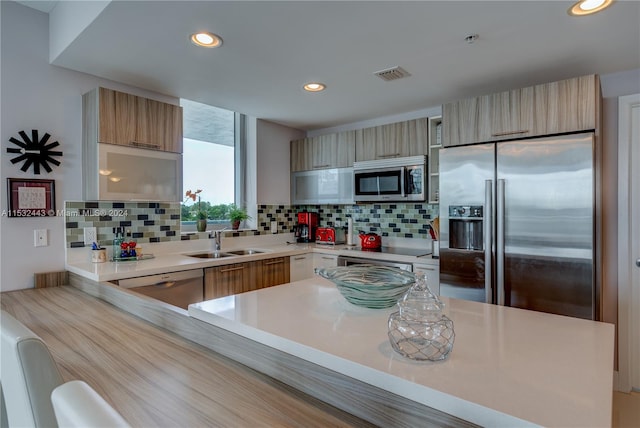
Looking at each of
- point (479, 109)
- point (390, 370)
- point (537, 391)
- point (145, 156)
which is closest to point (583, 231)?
point (479, 109)

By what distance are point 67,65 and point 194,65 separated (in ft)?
2.91

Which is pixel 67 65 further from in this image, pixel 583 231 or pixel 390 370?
pixel 583 231

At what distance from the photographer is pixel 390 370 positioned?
2.58ft

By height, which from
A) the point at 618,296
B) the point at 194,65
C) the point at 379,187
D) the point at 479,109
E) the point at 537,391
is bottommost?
the point at 618,296

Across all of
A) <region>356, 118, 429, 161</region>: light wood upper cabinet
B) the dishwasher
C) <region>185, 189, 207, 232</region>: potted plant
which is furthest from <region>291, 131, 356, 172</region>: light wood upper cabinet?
the dishwasher

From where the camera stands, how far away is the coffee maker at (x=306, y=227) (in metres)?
4.11

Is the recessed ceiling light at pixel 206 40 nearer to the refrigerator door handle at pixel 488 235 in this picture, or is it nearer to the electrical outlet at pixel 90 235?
the electrical outlet at pixel 90 235

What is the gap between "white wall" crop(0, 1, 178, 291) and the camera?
2.17m

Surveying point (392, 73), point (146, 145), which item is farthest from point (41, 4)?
Result: point (392, 73)

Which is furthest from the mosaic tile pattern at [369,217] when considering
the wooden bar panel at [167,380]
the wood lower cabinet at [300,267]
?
the wooden bar panel at [167,380]

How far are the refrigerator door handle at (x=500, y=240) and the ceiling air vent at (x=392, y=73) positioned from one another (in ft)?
3.34

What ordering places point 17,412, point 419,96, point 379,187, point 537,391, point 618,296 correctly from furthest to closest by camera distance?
point 379,187
point 419,96
point 618,296
point 17,412
point 537,391

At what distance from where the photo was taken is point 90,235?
2.51 meters

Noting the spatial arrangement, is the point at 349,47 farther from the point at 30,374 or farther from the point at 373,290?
the point at 30,374
